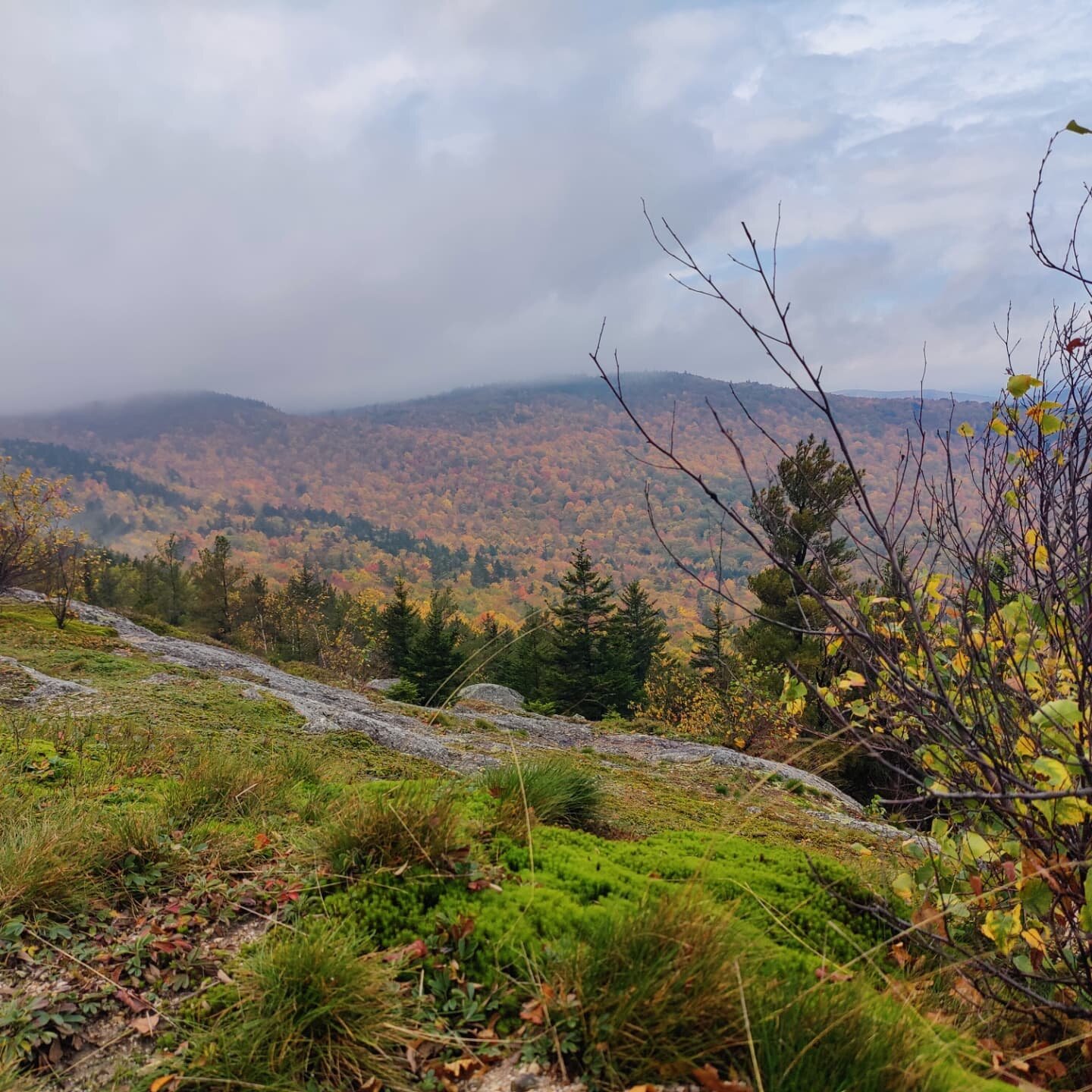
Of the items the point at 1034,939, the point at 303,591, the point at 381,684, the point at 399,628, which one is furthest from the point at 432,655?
the point at 1034,939

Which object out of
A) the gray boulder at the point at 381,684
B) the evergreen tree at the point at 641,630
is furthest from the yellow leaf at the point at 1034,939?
the evergreen tree at the point at 641,630

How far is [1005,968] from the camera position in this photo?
102 inches

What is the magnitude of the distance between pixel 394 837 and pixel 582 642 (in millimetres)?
33329

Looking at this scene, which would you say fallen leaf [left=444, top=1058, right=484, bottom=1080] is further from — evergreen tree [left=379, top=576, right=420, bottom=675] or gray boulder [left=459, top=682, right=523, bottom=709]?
evergreen tree [left=379, top=576, right=420, bottom=675]

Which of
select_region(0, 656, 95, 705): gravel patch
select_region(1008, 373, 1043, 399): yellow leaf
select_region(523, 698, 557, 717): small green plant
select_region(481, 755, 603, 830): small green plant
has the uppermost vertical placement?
select_region(1008, 373, 1043, 399): yellow leaf

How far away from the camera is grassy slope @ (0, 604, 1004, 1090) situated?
6.28ft

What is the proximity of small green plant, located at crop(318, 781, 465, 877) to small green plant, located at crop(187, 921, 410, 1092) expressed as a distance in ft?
1.86

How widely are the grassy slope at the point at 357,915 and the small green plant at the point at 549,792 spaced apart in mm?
137

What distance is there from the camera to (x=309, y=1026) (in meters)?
2.00

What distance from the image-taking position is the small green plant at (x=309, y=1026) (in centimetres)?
190

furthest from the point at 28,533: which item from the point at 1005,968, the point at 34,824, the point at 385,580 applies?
the point at 385,580

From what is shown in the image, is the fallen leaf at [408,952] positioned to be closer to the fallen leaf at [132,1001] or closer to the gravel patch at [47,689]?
the fallen leaf at [132,1001]

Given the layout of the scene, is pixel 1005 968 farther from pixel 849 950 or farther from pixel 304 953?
pixel 304 953

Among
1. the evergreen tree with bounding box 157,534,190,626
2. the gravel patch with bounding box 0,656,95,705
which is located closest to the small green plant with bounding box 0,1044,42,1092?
the gravel patch with bounding box 0,656,95,705
